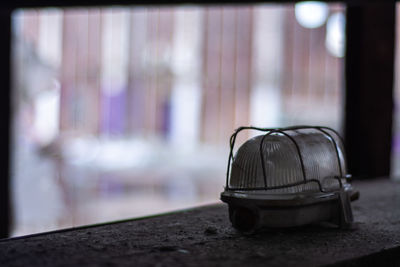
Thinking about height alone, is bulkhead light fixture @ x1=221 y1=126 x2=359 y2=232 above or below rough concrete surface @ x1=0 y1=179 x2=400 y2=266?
above

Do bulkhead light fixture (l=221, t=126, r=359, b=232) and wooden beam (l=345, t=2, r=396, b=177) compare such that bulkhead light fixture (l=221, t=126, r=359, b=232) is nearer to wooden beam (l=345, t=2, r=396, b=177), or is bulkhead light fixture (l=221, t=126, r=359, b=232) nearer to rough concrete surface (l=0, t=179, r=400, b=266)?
rough concrete surface (l=0, t=179, r=400, b=266)

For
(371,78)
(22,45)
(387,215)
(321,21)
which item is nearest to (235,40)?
(321,21)

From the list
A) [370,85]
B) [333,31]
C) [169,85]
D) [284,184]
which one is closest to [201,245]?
[284,184]

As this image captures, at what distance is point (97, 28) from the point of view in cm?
1035

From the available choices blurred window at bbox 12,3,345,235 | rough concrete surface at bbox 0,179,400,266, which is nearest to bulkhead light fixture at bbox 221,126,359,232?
rough concrete surface at bbox 0,179,400,266

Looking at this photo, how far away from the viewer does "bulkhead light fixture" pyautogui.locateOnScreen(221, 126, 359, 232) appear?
149cm

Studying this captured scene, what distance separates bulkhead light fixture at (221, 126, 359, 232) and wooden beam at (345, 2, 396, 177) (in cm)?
193

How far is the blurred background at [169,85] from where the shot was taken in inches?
378

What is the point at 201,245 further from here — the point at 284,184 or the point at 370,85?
the point at 370,85

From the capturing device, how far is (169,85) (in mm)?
10086

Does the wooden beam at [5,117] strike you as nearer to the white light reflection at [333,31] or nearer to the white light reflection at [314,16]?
the white light reflection at [314,16]

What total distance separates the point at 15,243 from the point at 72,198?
271 inches

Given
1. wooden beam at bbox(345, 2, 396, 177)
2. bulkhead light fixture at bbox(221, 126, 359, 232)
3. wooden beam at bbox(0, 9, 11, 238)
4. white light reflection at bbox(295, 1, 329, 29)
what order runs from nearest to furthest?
bulkhead light fixture at bbox(221, 126, 359, 232)
wooden beam at bbox(345, 2, 396, 177)
wooden beam at bbox(0, 9, 11, 238)
white light reflection at bbox(295, 1, 329, 29)

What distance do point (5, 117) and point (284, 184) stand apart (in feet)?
9.03
